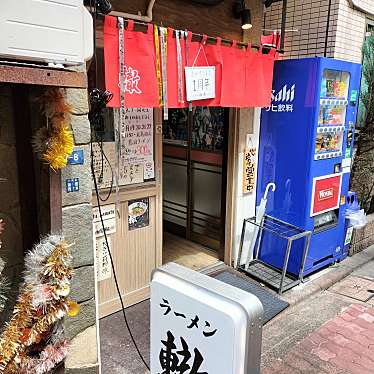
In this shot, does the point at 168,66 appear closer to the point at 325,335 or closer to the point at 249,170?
the point at 249,170

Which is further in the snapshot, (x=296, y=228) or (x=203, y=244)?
(x=203, y=244)

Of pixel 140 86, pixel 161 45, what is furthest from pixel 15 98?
pixel 161 45

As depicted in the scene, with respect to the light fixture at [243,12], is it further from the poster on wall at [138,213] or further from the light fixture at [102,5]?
the poster on wall at [138,213]

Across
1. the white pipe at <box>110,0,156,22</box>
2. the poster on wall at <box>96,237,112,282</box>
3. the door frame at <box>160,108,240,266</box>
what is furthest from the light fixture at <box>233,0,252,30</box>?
the poster on wall at <box>96,237,112,282</box>

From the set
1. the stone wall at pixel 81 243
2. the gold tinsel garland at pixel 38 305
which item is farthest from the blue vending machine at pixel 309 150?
the gold tinsel garland at pixel 38 305

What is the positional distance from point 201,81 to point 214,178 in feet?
8.32

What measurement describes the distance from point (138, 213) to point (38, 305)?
252 centimetres

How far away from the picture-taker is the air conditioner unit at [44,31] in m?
1.82

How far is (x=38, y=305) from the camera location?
7.69ft

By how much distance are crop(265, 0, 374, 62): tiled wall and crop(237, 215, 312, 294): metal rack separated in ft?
9.77

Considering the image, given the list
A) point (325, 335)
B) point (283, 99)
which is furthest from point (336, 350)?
point (283, 99)

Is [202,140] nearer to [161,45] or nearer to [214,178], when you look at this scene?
[214,178]

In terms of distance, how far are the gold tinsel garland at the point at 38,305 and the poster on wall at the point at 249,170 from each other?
152 inches

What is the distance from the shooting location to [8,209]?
105 inches
